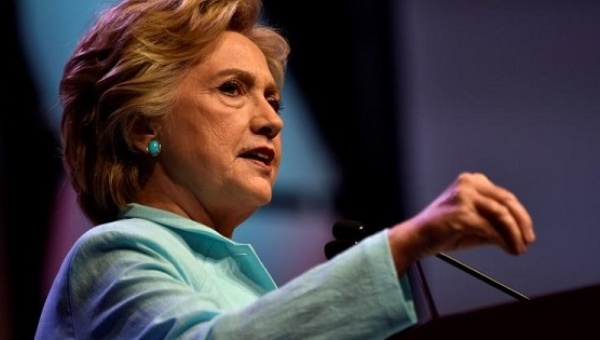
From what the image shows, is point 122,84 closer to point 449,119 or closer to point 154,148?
point 154,148

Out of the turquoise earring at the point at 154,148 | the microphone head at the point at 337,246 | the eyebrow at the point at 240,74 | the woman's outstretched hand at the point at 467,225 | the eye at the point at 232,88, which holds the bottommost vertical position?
the microphone head at the point at 337,246

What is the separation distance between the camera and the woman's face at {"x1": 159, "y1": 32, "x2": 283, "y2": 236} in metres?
1.61

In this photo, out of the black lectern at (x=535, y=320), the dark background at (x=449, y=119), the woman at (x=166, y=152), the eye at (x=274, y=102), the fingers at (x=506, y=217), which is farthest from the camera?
the dark background at (x=449, y=119)

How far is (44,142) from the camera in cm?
225

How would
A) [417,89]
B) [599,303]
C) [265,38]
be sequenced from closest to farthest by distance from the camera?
[599,303]
[265,38]
[417,89]

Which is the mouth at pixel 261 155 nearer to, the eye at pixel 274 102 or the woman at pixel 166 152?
the woman at pixel 166 152

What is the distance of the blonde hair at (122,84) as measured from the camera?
163 centimetres

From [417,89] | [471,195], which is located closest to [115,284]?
[471,195]

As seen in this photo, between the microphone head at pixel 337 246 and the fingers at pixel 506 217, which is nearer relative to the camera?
the fingers at pixel 506 217

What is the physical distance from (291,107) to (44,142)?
694 mm

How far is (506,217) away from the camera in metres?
0.97

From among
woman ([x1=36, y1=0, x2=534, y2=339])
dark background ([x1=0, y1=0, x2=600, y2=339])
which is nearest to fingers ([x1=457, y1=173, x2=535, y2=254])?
woman ([x1=36, y1=0, x2=534, y2=339])

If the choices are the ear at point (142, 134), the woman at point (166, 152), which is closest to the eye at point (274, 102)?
the woman at point (166, 152)

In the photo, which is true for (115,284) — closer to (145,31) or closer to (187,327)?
(187,327)
